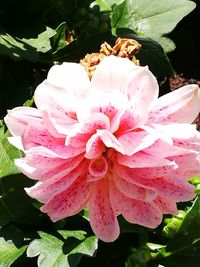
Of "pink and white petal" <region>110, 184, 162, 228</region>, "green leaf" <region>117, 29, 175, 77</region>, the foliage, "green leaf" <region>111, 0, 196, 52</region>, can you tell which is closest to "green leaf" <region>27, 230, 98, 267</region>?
the foliage

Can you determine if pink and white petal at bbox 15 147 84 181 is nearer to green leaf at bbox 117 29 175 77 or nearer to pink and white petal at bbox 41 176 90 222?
pink and white petal at bbox 41 176 90 222

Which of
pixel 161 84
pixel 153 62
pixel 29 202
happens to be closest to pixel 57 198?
pixel 29 202

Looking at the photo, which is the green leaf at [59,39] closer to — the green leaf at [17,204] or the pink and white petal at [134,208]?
the green leaf at [17,204]

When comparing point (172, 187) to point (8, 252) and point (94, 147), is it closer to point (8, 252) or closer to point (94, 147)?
point (94, 147)

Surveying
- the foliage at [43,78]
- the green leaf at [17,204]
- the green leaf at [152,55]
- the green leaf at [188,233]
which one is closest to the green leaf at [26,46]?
the foliage at [43,78]

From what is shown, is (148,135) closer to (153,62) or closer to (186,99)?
(186,99)

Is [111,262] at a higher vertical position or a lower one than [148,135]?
lower

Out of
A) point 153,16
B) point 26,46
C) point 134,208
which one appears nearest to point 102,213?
point 134,208
